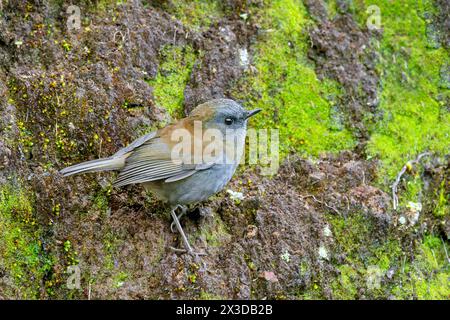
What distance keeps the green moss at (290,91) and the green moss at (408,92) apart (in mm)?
519

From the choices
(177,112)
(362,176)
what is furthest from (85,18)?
(362,176)

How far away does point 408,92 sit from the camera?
713 cm

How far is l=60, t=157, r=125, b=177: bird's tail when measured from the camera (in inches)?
202

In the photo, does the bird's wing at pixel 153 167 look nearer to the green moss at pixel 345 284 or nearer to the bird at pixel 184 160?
the bird at pixel 184 160

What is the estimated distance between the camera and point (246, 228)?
563cm

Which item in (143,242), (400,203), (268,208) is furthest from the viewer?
(400,203)

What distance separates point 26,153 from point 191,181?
1.59 meters

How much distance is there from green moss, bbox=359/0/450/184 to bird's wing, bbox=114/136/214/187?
2.30m

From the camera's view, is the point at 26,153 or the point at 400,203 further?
the point at 400,203

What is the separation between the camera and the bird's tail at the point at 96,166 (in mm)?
5121

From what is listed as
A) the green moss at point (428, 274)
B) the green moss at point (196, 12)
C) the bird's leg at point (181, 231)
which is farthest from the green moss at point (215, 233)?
the green moss at point (196, 12)

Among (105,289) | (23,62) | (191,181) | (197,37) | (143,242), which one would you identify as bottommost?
(105,289)

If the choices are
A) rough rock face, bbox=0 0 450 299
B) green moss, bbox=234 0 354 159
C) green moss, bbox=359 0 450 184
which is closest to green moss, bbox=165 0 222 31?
rough rock face, bbox=0 0 450 299

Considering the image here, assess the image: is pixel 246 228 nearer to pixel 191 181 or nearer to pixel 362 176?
pixel 191 181
